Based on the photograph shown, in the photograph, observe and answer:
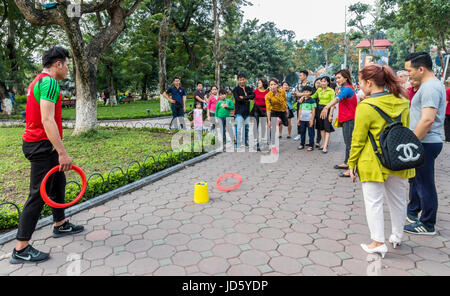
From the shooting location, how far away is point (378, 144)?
3008 mm

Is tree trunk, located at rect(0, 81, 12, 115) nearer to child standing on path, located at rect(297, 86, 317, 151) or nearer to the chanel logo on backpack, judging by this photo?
child standing on path, located at rect(297, 86, 317, 151)

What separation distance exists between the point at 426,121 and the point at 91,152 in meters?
7.71

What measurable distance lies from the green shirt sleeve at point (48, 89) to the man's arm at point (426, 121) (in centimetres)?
381

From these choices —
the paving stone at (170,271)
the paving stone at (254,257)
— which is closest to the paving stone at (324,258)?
the paving stone at (254,257)

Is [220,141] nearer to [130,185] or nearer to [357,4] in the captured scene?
[130,185]

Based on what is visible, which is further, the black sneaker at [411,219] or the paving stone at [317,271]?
the black sneaker at [411,219]

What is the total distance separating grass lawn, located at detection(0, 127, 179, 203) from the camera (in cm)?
594

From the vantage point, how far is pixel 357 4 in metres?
33.8

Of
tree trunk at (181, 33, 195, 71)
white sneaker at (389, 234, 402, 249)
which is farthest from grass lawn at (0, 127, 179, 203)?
tree trunk at (181, 33, 195, 71)

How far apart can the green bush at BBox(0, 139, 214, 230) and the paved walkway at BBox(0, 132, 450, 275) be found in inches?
Answer: 13.8

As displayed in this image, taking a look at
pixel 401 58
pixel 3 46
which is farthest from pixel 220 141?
pixel 401 58

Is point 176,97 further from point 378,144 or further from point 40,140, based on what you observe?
point 378,144

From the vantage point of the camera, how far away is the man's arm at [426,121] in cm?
326

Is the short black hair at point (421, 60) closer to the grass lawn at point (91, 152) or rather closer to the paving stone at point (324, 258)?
the paving stone at point (324, 258)
